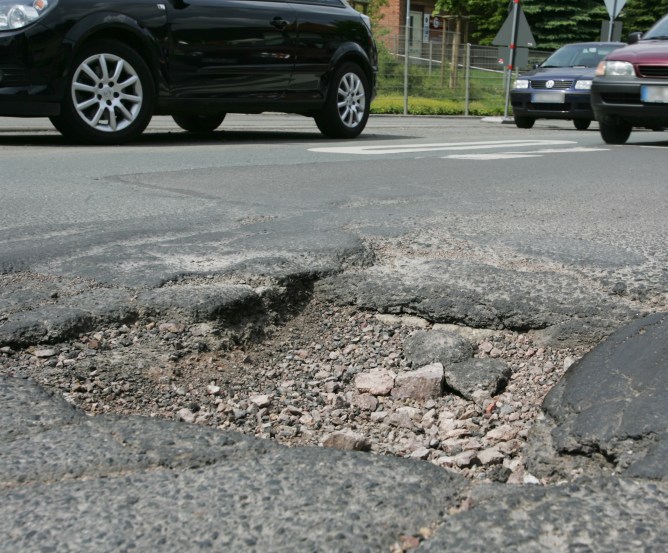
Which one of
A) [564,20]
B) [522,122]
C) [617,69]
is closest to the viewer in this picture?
[617,69]

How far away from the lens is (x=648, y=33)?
9734mm

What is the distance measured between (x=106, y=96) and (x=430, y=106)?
14322 millimetres

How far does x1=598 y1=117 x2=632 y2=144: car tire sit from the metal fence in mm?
10004

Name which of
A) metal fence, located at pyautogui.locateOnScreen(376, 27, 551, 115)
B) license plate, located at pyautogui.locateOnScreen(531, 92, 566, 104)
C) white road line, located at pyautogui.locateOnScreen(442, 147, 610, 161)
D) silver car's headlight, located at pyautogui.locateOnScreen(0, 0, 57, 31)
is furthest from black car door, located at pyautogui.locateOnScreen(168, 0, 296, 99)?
metal fence, located at pyautogui.locateOnScreen(376, 27, 551, 115)

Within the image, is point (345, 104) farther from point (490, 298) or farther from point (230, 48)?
point (490, 298)

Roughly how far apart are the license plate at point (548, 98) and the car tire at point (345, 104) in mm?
6727

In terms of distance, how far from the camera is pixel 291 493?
4.56 ft

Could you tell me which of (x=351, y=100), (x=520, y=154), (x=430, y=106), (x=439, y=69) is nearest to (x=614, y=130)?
(x=520, y=154)

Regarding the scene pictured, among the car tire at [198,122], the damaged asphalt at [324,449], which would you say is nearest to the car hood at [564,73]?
the car tire at [198,122]

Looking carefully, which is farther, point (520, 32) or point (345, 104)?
point (520, 32)

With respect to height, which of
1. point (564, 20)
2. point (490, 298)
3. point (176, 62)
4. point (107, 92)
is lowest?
point (490, 298)

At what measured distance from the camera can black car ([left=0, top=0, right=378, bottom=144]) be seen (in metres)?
6.51

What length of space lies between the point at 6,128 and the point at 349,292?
23.4ft

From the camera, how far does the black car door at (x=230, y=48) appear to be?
7.32 meters
